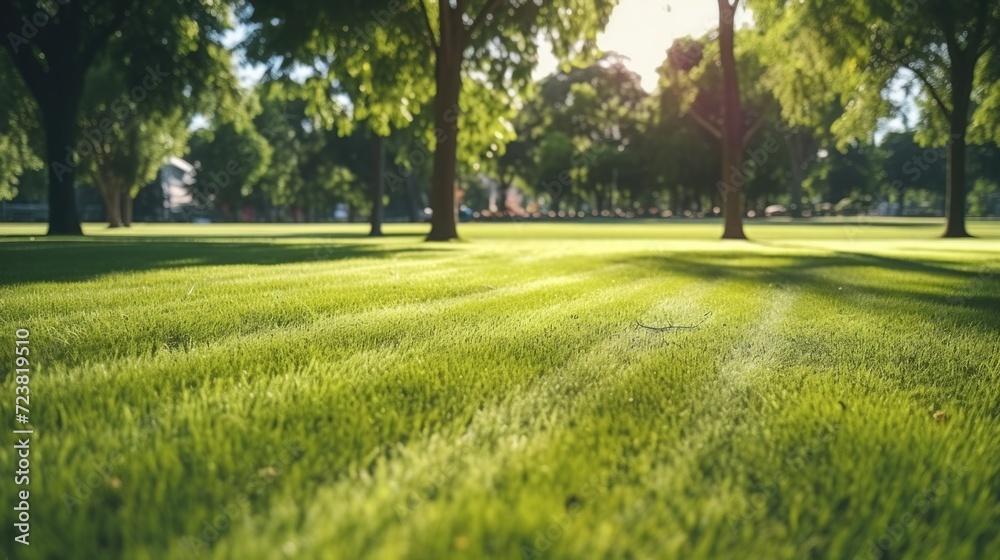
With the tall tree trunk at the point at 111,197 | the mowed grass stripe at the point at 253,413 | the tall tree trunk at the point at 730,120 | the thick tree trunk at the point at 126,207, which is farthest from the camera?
the thick tree trunk at the point at 126,207

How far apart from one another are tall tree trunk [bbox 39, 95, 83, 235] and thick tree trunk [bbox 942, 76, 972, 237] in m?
31.2

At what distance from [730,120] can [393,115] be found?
11.7 meters

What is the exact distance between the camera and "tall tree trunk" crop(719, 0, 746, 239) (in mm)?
21312

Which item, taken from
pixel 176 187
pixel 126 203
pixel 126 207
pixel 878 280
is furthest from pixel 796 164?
pixel 176 187

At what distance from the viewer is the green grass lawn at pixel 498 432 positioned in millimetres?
1543

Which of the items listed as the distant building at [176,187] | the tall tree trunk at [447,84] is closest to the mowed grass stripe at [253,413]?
the tall tree trunk at [447,84]

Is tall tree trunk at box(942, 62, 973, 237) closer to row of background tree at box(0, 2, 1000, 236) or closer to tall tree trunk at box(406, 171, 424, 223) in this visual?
row of background tree at box(0, 2, 1000, 236)

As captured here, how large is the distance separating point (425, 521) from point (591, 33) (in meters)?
20.1

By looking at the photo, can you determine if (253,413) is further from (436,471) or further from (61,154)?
(61,154)

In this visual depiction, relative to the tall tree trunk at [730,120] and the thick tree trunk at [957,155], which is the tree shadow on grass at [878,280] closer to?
the tall tree trunk at [730,120]

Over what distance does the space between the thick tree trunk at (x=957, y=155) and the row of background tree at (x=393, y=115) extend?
251 cm

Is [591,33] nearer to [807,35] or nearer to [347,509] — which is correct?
[807,35]

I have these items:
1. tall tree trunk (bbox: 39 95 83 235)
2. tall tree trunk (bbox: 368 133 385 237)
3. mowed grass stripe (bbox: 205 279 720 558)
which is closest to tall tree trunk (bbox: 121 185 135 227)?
tall tree trunk (bbox: 39 95 83 235)

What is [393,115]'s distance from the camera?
21.0 metres
